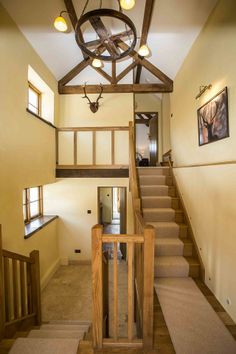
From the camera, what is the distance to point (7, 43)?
2867 millimetres

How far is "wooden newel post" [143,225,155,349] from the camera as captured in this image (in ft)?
5.19

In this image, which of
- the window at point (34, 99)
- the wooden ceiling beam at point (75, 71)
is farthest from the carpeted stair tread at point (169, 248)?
the wooden ceiling beam at point (75, 71)

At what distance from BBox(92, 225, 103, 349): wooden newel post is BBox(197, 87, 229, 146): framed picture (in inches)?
75.3

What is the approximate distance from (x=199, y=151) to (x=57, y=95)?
152 inches

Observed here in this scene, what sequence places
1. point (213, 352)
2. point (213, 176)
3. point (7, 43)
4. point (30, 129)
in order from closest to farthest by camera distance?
point (213, 352), point (213, 176), point (7, 43), point (30, 129)

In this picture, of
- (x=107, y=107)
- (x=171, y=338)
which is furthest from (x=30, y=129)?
(x=171, y=338)

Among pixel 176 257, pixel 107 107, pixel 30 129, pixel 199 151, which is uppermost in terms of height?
pixel 107 107

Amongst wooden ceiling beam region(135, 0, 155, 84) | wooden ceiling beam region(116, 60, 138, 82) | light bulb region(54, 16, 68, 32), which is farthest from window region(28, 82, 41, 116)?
wooden ceiling beam region(135, 0, 155, 84)

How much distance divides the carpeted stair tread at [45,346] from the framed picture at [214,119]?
268cm

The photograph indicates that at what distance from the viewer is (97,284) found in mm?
1605

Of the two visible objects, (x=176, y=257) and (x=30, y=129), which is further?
(x=30, y=129)

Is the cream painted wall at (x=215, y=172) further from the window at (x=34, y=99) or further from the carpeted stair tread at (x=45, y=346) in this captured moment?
the window at (x=34, y=99)

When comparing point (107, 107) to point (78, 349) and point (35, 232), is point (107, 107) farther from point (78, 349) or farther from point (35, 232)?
point (78, 349)

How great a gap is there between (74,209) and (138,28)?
14.0 feet
